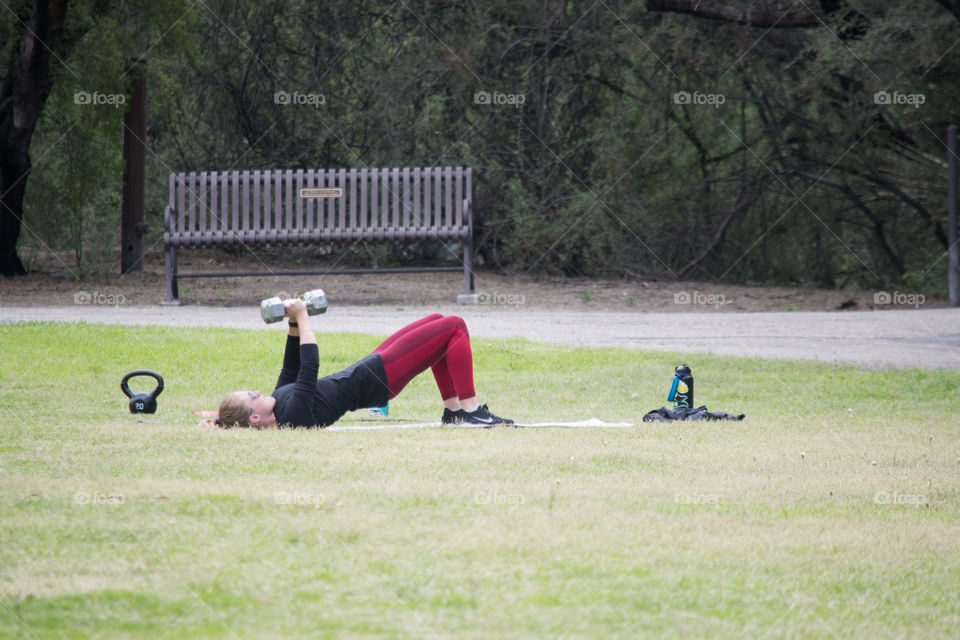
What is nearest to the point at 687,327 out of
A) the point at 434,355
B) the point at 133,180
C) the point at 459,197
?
the point at 459,197

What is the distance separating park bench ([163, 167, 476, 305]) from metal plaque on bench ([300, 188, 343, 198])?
0.05ft

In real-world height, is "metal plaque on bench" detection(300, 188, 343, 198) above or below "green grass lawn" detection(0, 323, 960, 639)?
above

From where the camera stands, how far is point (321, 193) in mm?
15469

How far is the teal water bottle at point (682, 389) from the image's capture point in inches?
281

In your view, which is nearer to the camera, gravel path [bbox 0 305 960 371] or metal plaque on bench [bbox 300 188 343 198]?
gravel path [bbox 0 305 960 371]

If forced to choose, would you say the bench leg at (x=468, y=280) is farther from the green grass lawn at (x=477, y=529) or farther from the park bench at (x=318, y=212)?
→ the green grass lawn at (x=477, y=529)

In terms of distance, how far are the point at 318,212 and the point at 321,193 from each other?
0.91ft


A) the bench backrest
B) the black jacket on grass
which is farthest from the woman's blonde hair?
the bench backrest

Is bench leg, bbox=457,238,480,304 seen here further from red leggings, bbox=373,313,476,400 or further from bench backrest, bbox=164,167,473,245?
red leggings, bbox=373,313,476,400

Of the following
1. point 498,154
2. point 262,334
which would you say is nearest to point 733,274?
point 498,154

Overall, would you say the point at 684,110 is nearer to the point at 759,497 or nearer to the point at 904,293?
the point at 904,293

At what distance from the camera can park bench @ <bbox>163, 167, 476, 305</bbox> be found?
14.8 meters

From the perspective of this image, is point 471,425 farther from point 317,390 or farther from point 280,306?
point 280,306

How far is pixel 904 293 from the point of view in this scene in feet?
51.6
